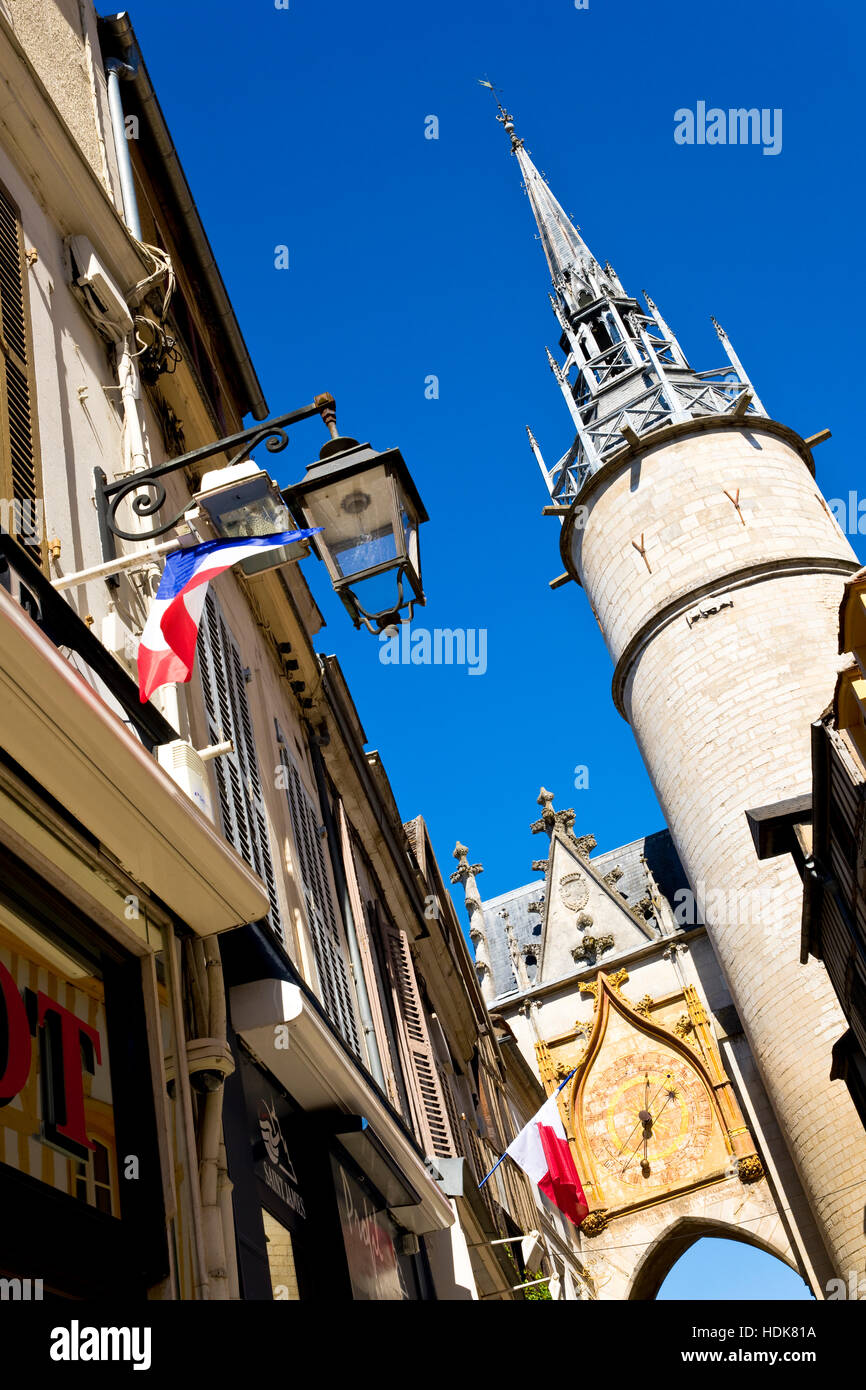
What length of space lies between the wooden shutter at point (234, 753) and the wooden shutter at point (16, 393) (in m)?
2.15

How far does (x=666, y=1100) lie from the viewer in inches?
1120

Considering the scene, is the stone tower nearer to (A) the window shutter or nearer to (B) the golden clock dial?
(B) the golden clock dial

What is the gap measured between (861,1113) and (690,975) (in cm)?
1392

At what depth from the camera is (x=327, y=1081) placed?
6.73 metres

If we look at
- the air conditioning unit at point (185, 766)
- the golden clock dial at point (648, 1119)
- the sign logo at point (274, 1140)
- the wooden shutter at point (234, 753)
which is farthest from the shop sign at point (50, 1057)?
the golden clock dial at point (648, 1119)

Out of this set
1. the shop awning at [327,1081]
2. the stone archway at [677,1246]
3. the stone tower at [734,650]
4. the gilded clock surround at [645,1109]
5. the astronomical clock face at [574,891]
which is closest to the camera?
the shop awning at [327,1081]

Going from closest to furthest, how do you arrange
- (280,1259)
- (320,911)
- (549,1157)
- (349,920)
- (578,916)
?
(280,1259) < (320,911) < (349,920) < (549,1157) < (578,916)

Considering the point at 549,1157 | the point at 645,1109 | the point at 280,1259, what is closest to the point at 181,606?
the point at 280,1259

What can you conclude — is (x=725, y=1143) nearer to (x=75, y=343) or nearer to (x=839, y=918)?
(x=839, y=918)

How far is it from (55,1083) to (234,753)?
151 inches

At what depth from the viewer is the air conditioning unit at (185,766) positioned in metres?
5.09

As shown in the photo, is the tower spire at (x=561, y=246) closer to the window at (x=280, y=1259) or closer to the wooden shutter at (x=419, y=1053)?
the wooden shutter at (x=419, y=1053)

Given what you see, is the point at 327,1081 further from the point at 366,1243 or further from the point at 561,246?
the point at 561,246
